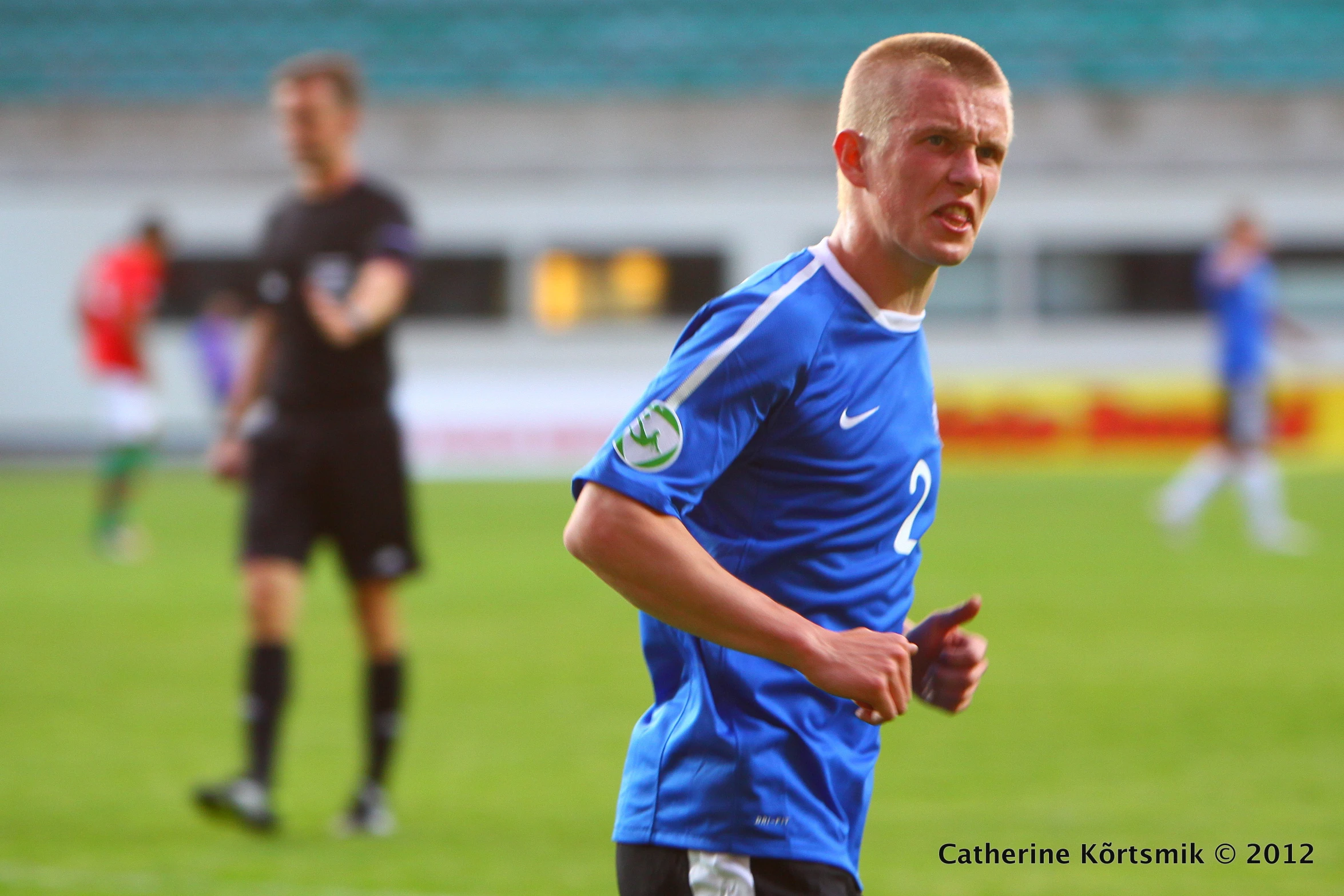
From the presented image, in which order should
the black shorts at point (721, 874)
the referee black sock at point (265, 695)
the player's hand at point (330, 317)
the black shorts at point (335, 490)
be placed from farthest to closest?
the black shorts at point (335, 490) → the referee black sock at point (265, 695) → the player's hand at point (330, 317) → the black shorts at point (721, 874)

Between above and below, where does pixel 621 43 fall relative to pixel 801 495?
above

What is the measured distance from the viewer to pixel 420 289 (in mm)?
25969

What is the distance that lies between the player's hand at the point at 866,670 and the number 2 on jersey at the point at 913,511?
10.8 inches

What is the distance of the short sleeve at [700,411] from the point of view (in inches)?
84.7

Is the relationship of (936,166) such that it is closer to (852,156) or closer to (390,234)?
(852,156)

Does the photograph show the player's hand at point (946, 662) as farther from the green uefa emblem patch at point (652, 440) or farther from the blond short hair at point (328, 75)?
the blond short hair at point (328, 75)

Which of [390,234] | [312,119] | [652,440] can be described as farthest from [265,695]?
[652,440]

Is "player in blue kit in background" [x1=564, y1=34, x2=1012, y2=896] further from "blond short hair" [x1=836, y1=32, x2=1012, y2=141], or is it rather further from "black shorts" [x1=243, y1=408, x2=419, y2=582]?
"black shorts" [x1=243, y1=408, x2=419, y2=582]

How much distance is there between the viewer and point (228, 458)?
558 centimetres

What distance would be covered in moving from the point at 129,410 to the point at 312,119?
9.01 m

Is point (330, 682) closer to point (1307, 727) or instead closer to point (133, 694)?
point (133, 694)

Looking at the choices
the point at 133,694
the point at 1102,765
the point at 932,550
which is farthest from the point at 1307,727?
the point at 932,550

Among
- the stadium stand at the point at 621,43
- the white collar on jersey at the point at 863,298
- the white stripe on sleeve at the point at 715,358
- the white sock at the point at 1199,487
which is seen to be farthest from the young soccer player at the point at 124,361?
the stadium stand at the point at 621,43

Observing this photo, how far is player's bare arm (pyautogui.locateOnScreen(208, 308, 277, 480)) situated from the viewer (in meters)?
5.44
